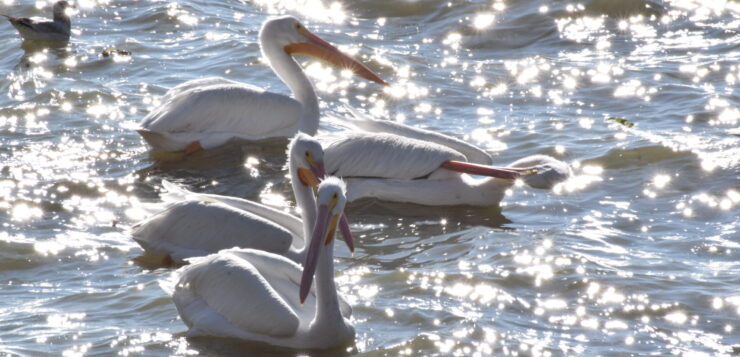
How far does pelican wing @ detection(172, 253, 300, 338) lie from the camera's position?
3945 mm

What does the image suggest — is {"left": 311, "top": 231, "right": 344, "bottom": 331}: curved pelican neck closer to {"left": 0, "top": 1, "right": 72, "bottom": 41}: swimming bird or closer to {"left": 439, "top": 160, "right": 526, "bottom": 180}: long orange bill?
{"left": 439, "top": 160, "right": 526, "bottom": 180}: long orange bill

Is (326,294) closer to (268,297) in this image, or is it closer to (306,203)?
(268,297)

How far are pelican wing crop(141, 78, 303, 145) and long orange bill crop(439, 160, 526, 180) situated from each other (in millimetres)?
1363

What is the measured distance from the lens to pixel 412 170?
19.4 ft

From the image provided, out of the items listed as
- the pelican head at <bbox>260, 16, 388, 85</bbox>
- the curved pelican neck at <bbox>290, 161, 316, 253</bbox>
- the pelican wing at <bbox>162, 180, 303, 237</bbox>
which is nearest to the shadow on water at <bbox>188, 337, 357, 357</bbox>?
the curved pelican neck at <bbox>290, 161, 316, 253</bbox>

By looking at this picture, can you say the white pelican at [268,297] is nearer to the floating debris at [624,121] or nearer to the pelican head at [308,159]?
the pelican head at [308,159]

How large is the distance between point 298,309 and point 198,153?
9.33 ft

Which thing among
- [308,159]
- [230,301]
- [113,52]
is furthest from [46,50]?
[230,301]

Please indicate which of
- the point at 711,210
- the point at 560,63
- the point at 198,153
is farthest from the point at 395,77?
the point at 711,210

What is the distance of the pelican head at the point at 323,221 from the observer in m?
3.79

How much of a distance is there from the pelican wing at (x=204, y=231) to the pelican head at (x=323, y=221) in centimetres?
87

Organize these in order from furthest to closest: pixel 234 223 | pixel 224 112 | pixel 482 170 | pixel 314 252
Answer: pixel 224 112 → pixel 482 170 → pixel 234 223 → pixel 314 252

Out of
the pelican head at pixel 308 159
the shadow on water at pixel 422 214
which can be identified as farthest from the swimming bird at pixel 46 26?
the pelican head at pixel 308 159

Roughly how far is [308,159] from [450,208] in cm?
164
